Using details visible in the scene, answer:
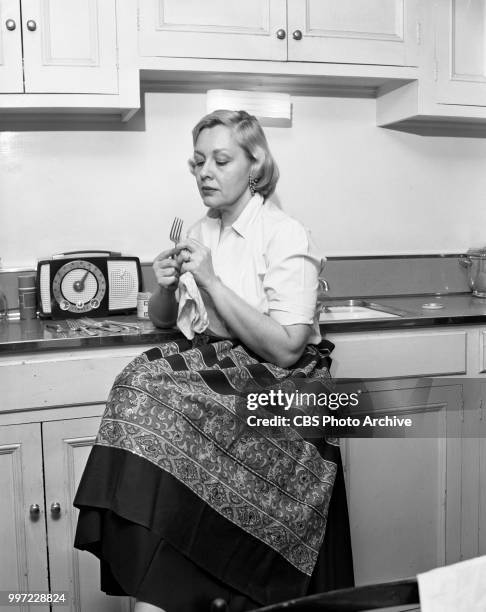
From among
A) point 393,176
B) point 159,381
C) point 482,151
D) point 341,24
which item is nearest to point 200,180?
point 159,381

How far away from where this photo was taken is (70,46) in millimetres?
2084

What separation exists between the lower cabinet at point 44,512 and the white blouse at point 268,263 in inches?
20.9

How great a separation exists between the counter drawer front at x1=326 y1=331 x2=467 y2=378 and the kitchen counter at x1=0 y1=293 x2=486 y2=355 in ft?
0.10

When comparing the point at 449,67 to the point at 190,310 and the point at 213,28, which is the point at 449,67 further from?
the point at 190,310

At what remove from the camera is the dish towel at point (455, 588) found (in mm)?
667

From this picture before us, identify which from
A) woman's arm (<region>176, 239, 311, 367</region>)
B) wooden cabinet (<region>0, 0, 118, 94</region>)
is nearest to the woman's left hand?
woman's arm (<region>176, 239, 311, 367</region>)

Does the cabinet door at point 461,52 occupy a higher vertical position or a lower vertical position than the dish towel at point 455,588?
higher

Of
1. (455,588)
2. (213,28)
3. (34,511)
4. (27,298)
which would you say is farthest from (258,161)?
(455,588)

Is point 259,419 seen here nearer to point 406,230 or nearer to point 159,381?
point 159,381

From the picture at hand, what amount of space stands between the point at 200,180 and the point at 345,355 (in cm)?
67

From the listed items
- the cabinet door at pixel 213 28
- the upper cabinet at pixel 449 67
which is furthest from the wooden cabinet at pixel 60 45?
the upper cabinet at pixel 449 67

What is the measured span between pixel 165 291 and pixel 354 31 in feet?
3.63

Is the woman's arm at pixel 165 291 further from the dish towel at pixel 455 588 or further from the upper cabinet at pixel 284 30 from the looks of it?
the dish towel at pixel 455 588

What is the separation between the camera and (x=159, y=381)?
158 centimetres
